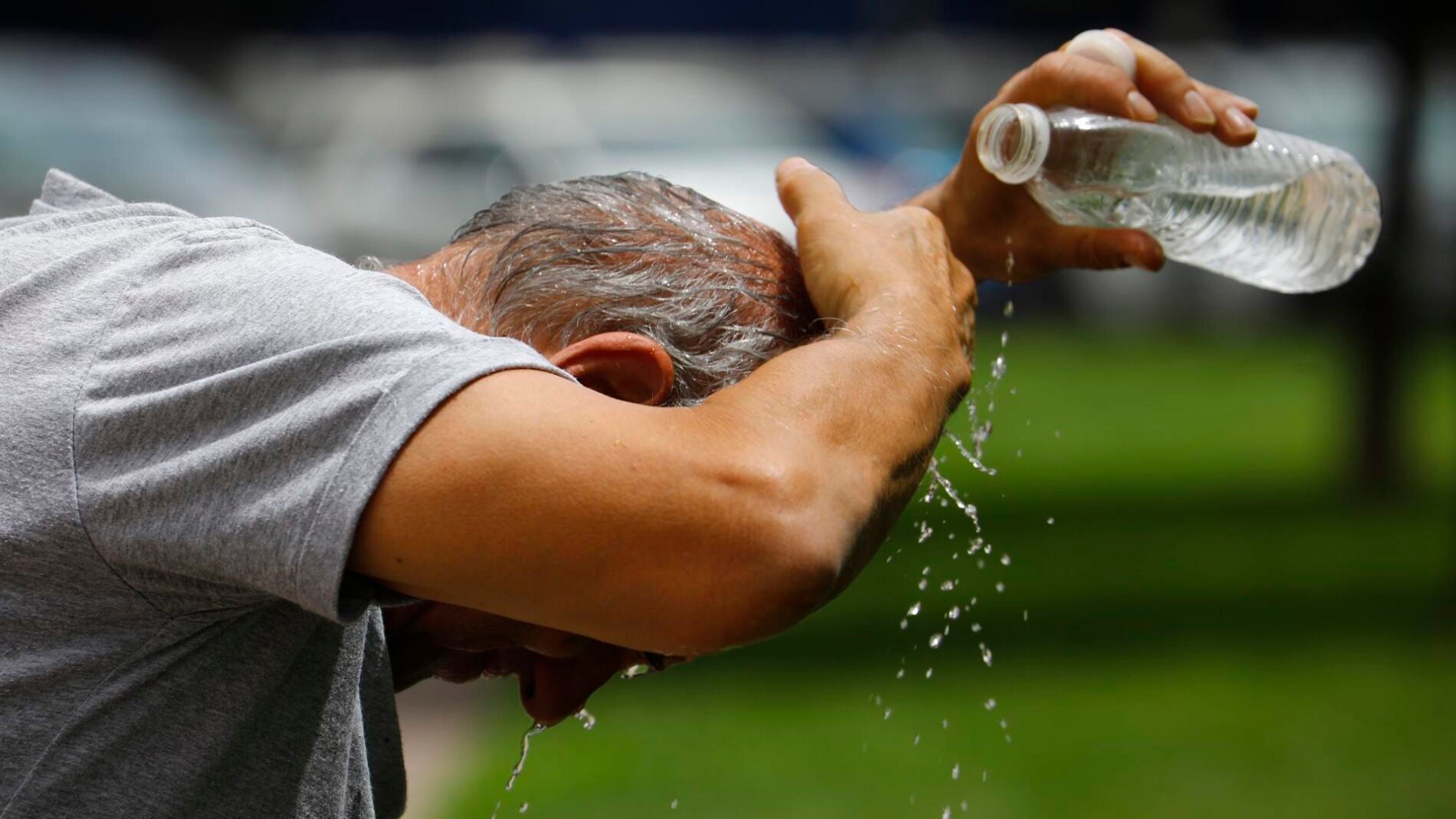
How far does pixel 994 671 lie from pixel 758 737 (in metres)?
1.26

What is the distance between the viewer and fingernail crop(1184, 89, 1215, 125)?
7.64 feet

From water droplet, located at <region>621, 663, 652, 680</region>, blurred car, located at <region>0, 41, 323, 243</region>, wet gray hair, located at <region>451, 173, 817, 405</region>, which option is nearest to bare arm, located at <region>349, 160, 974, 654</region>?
wet gray hair, located at <region>451, 173, 817, 405</region>

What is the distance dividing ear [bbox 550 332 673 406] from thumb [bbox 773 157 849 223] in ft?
1.34

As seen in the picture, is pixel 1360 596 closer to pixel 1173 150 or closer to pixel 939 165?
pixel 1173 150

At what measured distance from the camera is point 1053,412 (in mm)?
13242

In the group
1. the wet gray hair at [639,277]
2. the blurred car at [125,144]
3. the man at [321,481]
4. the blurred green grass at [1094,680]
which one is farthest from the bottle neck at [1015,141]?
the blurred car at [125,144]

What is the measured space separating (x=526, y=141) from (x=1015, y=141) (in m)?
14.3

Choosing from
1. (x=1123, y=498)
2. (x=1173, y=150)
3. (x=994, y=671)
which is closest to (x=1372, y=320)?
(x=1123, y=498)

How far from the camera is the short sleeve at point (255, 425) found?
1.50 m

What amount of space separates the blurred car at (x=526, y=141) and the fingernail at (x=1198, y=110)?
1129 cm

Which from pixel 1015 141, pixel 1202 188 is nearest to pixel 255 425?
pixel 1015 141

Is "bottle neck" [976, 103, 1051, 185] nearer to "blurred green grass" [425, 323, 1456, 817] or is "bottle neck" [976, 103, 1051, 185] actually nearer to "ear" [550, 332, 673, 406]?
"ear" [550, 332, 673, 406]

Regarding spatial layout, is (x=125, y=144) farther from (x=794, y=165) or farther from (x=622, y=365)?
(x=622, y=365)

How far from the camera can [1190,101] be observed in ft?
7.67
